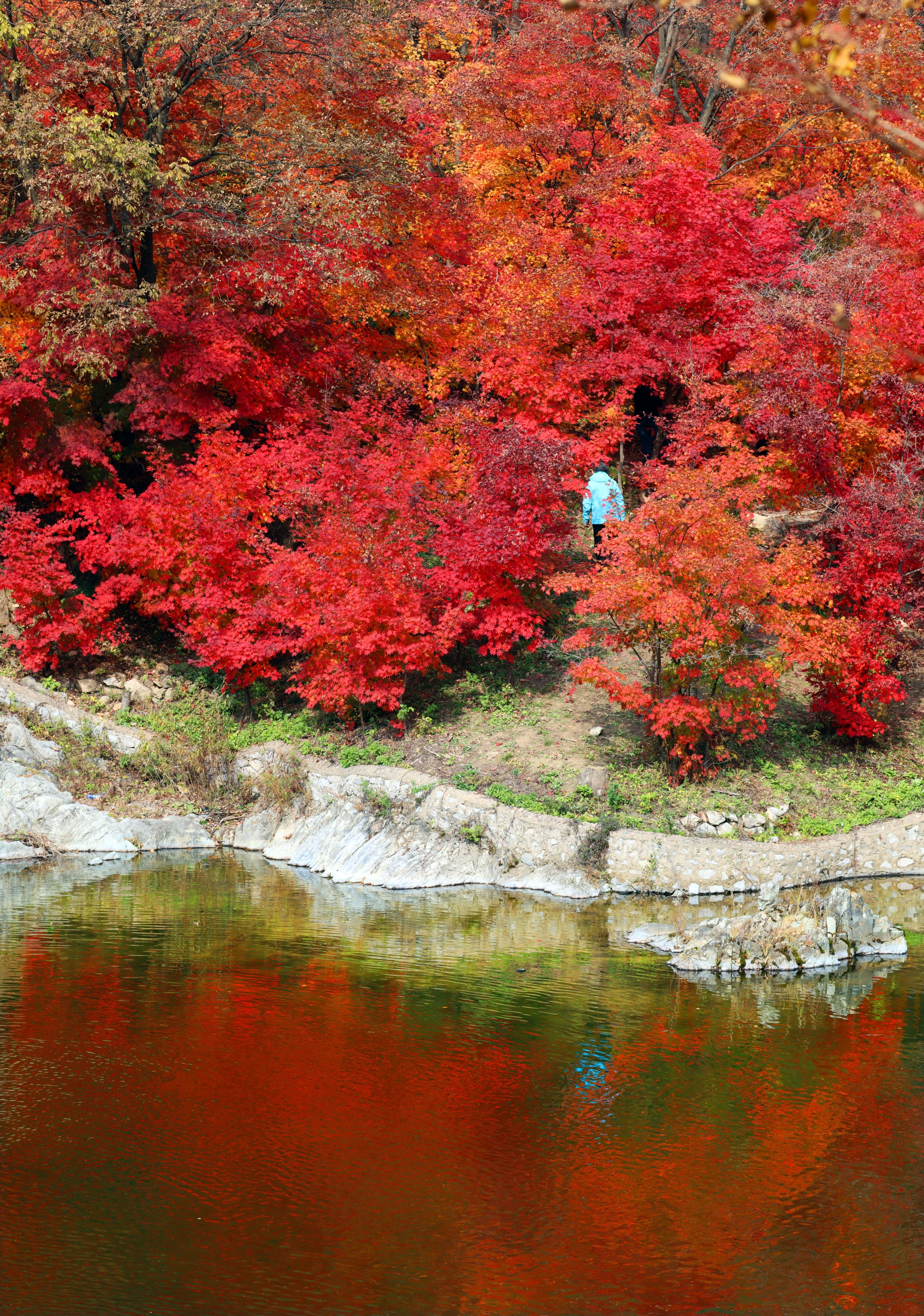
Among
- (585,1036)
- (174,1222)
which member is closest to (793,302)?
(585,1036)

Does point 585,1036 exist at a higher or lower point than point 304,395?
lower

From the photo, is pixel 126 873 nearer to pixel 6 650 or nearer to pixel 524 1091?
pixel 6 650

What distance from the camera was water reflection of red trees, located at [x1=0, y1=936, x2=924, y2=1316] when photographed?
19.9 feet

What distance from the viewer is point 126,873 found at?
14.8 metres

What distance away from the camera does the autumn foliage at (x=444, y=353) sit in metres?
15.5

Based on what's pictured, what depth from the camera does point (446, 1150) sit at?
761cm

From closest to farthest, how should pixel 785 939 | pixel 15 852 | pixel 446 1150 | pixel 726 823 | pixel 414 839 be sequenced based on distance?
1. pixel 446 1150
2. pixel 785 939
3. pixel 726 823
4. pixel 414 839
5. pixel 15 852

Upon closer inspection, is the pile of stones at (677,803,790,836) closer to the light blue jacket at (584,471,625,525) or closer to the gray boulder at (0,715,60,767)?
the light blue jacket at (584,471,625,525)

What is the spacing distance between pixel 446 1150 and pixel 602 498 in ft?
41.6

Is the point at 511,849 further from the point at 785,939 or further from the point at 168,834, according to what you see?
the point at 168,834

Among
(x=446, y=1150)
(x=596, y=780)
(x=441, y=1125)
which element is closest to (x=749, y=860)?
(x=596, y=780)

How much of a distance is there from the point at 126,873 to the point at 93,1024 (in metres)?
5.30

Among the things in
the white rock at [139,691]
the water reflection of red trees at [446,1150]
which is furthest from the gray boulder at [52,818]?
the water reflection of red trees at [446,1150]

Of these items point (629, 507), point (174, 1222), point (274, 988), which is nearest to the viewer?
point (174, 1222)
